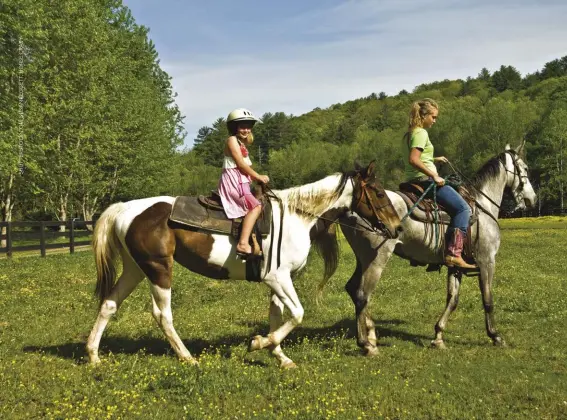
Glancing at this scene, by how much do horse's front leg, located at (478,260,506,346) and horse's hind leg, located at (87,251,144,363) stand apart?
237 inches

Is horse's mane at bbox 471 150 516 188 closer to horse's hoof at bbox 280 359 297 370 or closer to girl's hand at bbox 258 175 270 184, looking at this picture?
girl's hand at bbox 258 175 270 184

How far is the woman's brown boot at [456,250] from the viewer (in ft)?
28.0

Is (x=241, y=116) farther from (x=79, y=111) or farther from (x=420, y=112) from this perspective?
(x=79, y=111)

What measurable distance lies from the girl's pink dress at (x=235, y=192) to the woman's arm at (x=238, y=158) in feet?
0.40

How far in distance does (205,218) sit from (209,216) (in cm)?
8

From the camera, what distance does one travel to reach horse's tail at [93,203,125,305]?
7.57 metres

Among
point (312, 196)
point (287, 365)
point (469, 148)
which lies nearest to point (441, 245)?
point (312, 196)

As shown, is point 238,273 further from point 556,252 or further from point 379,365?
point 556,252

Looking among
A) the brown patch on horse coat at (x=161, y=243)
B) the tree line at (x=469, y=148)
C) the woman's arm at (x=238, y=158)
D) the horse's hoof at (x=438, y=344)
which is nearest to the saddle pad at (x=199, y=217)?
the brown patch on horse coat at (x=161, y=243)

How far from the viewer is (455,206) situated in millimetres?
8641

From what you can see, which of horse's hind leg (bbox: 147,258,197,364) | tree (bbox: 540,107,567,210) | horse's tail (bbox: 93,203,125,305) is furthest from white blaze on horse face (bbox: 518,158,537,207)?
tree (bbox: 540,107,567,210)

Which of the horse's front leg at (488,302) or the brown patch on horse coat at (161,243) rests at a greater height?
the brown patch on horse coat at (161,243)

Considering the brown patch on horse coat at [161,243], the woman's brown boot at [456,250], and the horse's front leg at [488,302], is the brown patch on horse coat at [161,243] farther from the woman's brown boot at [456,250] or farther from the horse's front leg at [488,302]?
the horse's front leg at [488,302]

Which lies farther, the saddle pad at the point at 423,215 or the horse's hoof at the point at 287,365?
the saddle pad at the point at 423,215
